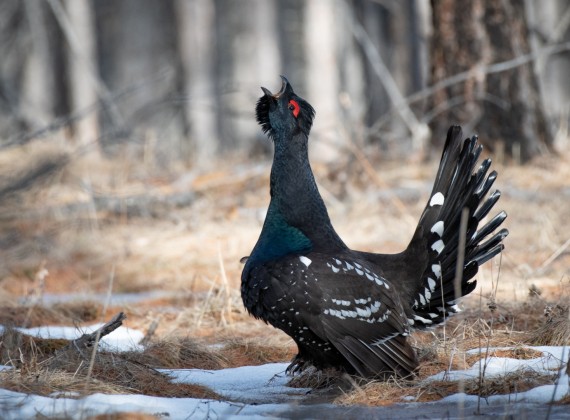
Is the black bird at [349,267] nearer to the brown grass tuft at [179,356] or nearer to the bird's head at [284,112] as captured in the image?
the bird's head at [284,112]

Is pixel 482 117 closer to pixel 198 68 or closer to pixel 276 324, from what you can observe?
pixel 276 324

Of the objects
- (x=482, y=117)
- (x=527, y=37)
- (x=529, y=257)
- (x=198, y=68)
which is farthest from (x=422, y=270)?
(x=198, y=68)

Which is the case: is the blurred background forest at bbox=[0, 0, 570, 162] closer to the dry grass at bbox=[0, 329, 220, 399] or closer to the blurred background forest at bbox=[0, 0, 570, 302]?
the blurred background forest at bbox=[0, 0, 570, 302]

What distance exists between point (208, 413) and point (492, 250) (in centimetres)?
211

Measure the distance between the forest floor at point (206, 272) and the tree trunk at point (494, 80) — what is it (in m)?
0.51

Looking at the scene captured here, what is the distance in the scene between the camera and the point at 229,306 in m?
6.38

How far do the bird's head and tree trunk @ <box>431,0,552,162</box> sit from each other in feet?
19.9


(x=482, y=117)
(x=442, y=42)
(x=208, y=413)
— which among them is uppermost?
(x=442, y=42)

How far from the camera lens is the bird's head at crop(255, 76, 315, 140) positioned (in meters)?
5.27

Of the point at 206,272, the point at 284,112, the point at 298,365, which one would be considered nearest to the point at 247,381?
the point at 298,365

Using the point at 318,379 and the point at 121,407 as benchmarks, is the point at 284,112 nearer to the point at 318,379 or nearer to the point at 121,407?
the point at 318,379

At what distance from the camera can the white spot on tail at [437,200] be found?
5133mm

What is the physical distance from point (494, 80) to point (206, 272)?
4.99 meters

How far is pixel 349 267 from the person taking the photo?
4812 millimetres
